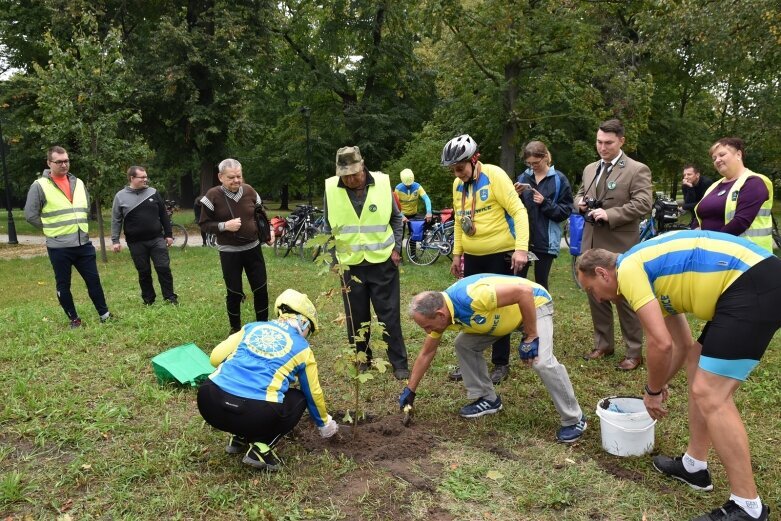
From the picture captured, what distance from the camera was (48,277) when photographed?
34.7 ft

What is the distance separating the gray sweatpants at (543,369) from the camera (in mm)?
3359

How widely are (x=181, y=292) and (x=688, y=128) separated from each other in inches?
731

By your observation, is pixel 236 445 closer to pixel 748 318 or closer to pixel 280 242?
pixel 748 318

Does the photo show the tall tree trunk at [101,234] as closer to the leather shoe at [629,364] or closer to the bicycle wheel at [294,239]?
the bicycle wheel at [294,239]

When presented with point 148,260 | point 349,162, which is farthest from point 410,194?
point 349,162

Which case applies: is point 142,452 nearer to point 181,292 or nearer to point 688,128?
point 181,292

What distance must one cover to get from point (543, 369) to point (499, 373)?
1.25m

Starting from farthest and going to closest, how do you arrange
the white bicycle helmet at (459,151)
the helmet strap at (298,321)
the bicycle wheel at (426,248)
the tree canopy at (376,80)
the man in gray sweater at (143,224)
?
1. the tree canopy at (376,80)
2. the bicycle wheel at (426,248)
3. the man in gray sweater at (143,224)
4. the white bicycle helmet at (459,151)
5. the helmet strap at (298,321)

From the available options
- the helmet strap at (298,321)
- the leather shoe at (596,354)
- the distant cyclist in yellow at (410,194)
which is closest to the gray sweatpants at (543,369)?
the helmet strap at (298,321)

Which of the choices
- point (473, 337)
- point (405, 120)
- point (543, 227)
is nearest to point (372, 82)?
point (405, 120)

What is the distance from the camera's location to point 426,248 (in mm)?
10953

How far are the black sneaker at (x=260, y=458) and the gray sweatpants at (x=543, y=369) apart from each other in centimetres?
142

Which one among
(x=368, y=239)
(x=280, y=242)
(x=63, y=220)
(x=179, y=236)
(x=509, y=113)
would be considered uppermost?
(x=509, y=113)

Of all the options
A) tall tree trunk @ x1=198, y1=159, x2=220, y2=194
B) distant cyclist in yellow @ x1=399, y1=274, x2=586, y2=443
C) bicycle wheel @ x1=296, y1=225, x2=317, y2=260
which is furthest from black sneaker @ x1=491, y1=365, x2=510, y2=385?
tall tree trunk @ x1=198, y1=159, x2=220, y2=194
